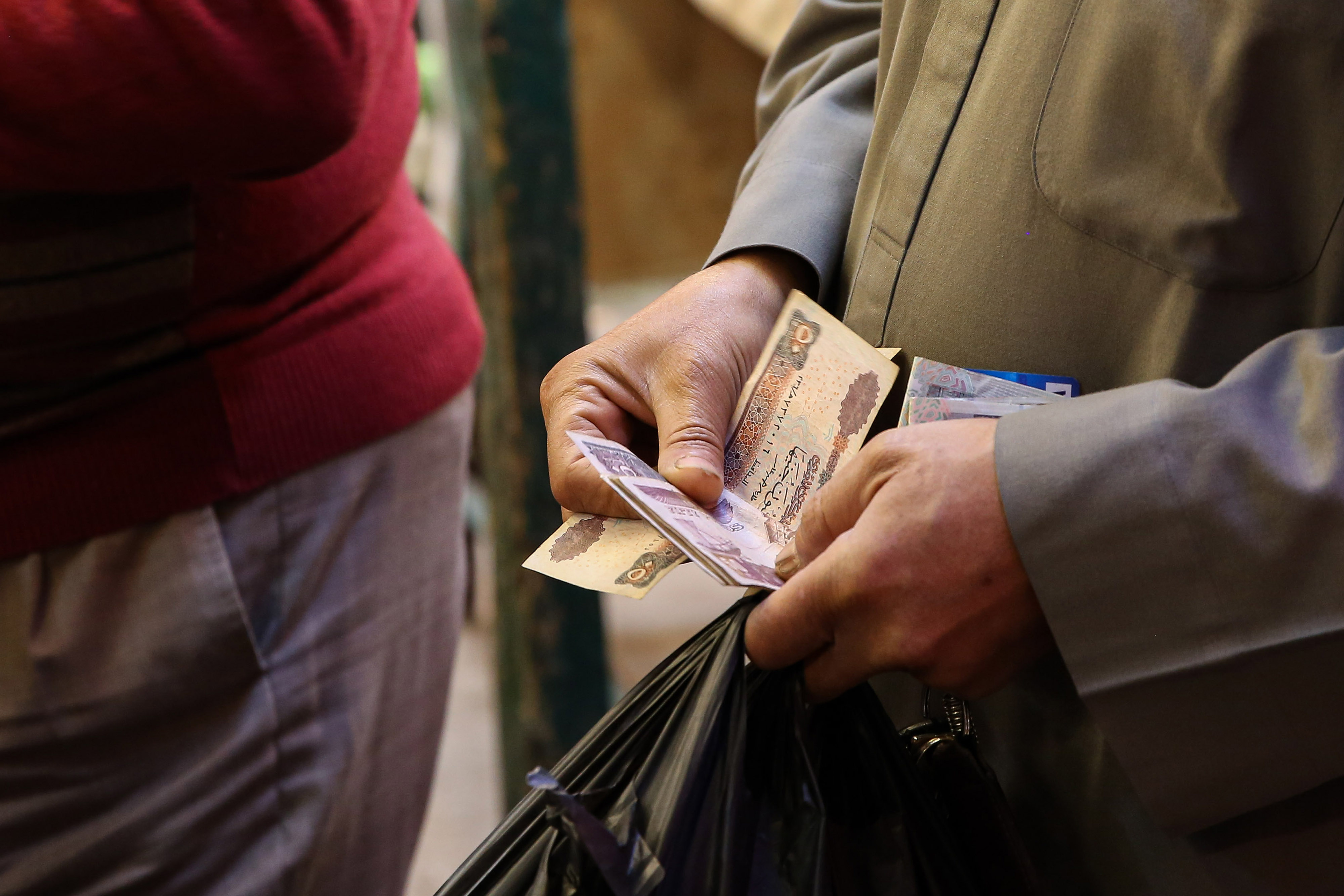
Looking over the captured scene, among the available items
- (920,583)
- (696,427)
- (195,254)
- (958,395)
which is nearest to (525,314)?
(195,254)

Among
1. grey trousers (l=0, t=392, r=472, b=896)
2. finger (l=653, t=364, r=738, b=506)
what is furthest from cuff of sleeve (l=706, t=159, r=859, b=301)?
grey trousers (l=0, t=392, r=472, b=896)

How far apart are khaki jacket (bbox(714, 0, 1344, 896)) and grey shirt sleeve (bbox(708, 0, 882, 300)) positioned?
0.14 meters

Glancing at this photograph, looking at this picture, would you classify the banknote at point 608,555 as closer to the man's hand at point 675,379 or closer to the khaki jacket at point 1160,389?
the man's hand at point 675,379

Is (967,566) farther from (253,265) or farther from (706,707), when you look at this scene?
(253,265)

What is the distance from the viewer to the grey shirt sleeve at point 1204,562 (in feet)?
1.91

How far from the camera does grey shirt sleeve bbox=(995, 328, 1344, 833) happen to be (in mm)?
583

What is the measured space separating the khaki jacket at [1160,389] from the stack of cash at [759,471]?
0.07 metres

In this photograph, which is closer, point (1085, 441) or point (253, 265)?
point (1085, 441)

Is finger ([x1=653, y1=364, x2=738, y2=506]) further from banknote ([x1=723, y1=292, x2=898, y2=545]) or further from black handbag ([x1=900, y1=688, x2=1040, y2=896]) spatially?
black handbag ([x1=900, y1=688, x2=1040, y2=896])

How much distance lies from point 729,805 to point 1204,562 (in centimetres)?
31

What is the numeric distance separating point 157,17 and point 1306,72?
0.82 metres

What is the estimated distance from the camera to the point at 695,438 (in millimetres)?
792

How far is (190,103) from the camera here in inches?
34.6

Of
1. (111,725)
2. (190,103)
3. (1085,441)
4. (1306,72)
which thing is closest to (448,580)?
(111,725)
